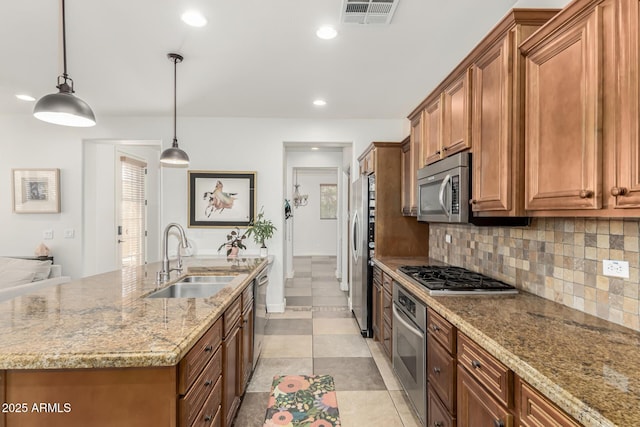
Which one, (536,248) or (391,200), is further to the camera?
(391,200)

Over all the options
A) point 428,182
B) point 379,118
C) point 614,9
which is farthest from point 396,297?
point 379,118

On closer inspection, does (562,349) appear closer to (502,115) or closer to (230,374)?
(502,115)

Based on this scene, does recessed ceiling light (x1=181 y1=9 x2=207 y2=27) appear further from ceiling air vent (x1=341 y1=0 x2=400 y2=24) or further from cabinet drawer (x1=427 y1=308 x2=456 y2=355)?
cabinet drawer (x1=427 y1=308 x2=456 y2=355)

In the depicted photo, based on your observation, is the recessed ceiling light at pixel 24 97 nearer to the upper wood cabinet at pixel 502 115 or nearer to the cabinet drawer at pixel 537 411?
the upper wood cabinet at pixel 502 115

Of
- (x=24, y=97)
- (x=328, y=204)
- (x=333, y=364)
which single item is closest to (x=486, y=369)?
(x=333, y=364)

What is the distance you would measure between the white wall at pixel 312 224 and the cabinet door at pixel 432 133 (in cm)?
707

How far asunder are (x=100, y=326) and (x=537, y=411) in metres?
1.61

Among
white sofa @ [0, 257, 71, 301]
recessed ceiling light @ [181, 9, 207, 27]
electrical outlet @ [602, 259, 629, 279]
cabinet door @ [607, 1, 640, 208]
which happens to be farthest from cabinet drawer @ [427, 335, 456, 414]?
white sofa @ [0, 257, 71, 301]

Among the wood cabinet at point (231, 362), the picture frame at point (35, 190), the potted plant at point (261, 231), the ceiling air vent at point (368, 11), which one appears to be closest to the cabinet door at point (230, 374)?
the wood cabinet at point (231, 362)

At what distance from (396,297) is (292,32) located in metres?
2.12

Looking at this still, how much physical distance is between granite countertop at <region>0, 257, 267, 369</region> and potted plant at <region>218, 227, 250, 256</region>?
1.72 metres

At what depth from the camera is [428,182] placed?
245 centimetres

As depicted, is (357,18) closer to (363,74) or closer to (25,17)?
(363,74)

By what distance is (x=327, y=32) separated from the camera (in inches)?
91.7
